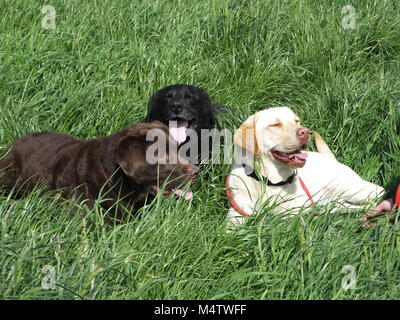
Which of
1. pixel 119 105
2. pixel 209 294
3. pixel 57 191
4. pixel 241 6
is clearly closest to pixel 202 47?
pixel 241 6

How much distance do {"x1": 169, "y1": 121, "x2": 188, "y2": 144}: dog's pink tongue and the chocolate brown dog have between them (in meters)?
0.69

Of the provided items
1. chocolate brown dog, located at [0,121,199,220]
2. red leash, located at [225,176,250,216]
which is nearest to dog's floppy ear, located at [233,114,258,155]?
red leash, located at [225,176,250,216]

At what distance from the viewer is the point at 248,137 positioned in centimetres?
439

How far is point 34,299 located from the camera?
2.85 meters

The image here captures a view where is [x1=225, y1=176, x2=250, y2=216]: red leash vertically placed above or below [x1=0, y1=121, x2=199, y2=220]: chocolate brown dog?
below

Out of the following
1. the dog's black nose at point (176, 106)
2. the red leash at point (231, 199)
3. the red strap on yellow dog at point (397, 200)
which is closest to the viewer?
the red strap on yellow dog at point (397, 200)

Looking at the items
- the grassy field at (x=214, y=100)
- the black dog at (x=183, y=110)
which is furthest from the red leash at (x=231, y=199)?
the black dog at (x=183, y=110)

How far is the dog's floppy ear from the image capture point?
172 inches

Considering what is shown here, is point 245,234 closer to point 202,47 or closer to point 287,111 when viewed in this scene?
point 287,111

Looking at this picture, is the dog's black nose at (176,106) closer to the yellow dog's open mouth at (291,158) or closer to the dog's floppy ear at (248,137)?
the dog's floppy ear at (248,137)

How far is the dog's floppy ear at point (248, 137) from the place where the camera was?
4.38 m

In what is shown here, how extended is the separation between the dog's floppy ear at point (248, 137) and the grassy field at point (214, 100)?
32cm

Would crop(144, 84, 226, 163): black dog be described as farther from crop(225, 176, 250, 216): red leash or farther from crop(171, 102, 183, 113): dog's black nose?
crop(225, 176, 250, 216): red leash

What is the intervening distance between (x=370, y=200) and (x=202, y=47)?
7.89 feet
